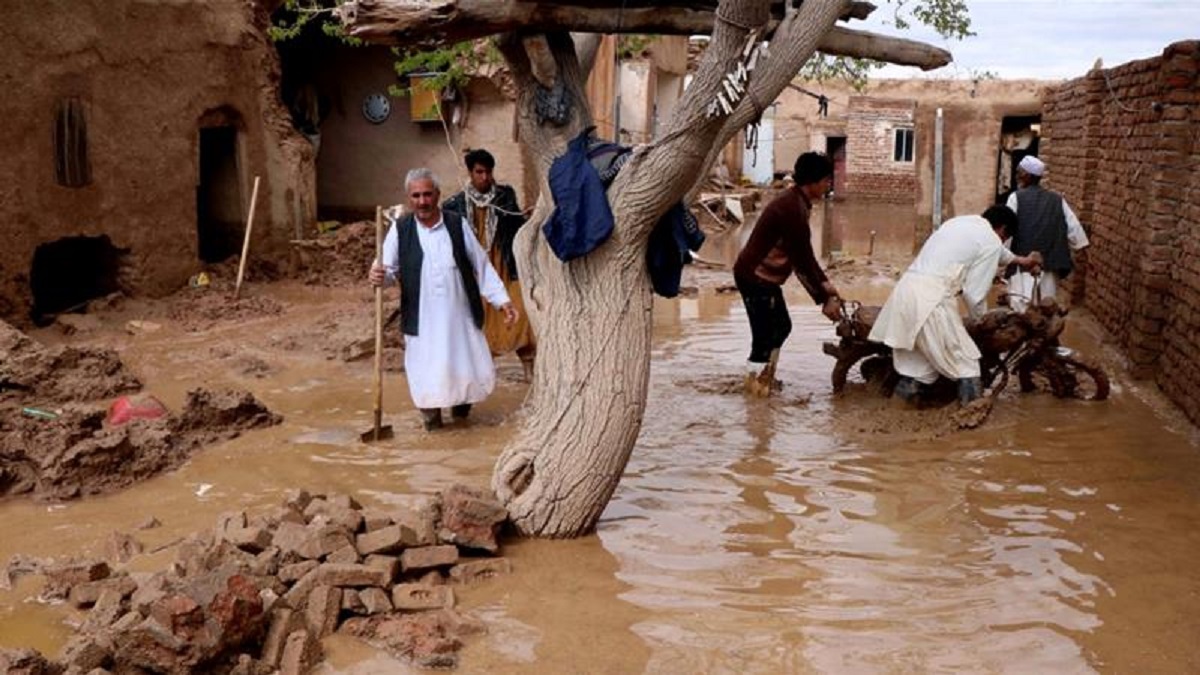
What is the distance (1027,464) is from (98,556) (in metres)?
4.84

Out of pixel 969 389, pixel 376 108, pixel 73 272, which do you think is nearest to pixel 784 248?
pixel 969 389

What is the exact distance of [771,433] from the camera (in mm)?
7312

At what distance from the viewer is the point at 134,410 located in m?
7.28

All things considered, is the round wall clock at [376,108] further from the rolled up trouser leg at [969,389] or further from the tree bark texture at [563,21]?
the tree bark texture at [563,21]

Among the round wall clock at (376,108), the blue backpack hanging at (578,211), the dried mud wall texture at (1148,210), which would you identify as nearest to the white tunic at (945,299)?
the dried mud wall texture at (1148,210)

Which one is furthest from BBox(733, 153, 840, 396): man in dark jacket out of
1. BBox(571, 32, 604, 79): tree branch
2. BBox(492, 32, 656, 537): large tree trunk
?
BBox(492, 32, 656, 537): large tree trunk

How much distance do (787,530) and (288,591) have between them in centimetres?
232

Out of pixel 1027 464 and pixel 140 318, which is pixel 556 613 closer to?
pixel 1027 464

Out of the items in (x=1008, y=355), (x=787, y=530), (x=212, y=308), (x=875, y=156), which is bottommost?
(x=787, y=530)

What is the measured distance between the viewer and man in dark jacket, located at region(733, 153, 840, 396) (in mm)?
7855

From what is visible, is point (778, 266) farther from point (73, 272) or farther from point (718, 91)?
point (73, 272)

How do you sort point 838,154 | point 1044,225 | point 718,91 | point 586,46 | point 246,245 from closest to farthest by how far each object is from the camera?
1. point 718,91
2. point 586,46
3. point 1044,225
4. point 246,245
5. point 838,154

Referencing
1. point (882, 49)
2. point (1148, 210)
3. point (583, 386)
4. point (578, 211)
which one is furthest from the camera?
point (1148, 210)

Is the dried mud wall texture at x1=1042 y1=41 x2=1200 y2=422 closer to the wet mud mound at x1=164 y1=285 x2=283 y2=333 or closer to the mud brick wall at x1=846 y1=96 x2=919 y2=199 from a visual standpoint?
the wet mud mound at x1=164 y1=285 x2=283 y2=333
